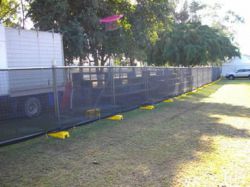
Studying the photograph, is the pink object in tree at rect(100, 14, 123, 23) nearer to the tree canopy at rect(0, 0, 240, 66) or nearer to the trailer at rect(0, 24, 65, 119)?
the tree canopy at rect(0, 0, 240, 66)

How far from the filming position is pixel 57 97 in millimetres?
6090

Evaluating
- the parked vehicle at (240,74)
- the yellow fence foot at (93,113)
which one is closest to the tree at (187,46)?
the parked vehicle at (240,74)

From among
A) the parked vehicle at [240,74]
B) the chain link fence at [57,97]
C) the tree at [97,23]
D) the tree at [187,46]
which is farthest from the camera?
the parked vehicle at [240,74]

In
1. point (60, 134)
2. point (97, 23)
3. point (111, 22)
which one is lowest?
point (60, 134)

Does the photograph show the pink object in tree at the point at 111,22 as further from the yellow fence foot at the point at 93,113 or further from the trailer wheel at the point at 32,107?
the trailer wheel at the point at 32,107

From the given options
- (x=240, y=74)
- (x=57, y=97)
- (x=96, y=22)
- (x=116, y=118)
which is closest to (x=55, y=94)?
(x=57, y=97)

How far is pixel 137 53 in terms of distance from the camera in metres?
17.8

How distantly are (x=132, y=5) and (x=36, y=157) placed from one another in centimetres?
1301

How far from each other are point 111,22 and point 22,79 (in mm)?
9168

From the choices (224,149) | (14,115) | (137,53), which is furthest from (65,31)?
(224,149)

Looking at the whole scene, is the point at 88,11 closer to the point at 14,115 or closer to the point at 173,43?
the point at 14,115

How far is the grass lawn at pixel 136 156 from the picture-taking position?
372 centimetres

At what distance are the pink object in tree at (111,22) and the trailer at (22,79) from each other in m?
5.93

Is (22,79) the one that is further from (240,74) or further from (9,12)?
(240,74)
